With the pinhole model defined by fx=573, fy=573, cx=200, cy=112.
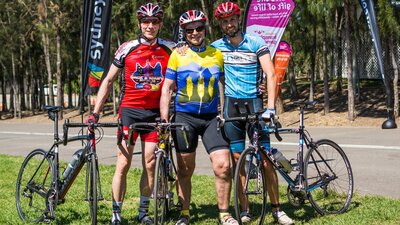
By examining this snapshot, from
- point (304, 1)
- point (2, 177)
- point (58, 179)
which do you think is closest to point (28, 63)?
point (304, 1)

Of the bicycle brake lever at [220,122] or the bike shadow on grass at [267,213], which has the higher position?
the bicycle brake lever at [220,122]

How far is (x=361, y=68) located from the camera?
41562 mm

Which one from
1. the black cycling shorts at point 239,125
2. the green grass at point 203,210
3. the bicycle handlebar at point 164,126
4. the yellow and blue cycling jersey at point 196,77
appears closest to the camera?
the bicycle handlebar at point 164,126

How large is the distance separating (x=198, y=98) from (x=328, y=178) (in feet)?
6.46

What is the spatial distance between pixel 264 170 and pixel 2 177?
649 centimetres

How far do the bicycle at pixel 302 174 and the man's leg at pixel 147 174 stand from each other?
917mm

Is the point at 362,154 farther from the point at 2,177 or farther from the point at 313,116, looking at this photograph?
the point at 313,116

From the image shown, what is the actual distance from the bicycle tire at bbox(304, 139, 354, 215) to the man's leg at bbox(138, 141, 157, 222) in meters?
1.68

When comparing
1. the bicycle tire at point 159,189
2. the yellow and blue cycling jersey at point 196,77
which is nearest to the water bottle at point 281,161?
the yellow and blue cycling jersey at point 196,77

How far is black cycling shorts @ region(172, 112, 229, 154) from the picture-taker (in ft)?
18.9

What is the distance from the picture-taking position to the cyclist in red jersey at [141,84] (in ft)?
19.5

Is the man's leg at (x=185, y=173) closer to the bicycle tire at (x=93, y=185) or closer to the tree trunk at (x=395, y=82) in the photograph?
the bicycle tire at (x=93, y=185)

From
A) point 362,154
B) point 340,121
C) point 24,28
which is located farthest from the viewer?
point 24,28

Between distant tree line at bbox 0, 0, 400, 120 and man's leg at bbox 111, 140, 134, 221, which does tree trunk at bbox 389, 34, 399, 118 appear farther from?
man's leg at bbox 111, 140, 134, 221
